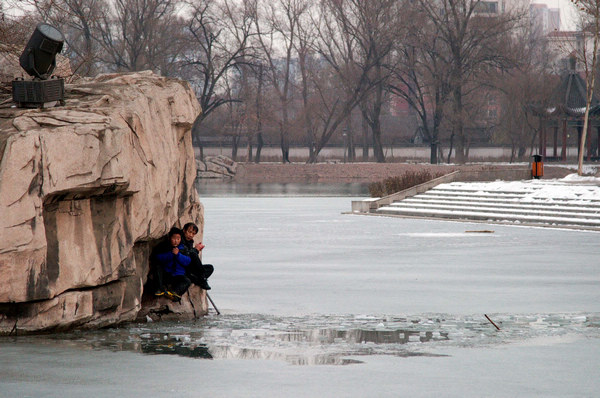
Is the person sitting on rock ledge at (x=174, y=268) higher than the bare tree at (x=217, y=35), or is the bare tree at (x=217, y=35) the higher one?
the bare tree at (x=217, y=35)

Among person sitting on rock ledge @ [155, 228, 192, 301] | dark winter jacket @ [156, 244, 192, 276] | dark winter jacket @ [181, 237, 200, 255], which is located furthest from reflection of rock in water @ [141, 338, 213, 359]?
dark winter jacket @ [181, 237, 200, 255]

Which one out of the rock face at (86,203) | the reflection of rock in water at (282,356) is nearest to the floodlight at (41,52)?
the rock face at (86,203)

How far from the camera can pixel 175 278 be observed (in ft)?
35.9

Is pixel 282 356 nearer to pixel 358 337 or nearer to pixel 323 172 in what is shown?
pixel 358 337

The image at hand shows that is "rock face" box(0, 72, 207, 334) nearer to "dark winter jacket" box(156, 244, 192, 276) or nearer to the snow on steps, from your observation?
"dark winter jacket" box(156, 244, 192, 276)

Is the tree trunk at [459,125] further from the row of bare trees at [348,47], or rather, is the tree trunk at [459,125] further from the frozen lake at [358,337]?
the frozen lake at [358,337]

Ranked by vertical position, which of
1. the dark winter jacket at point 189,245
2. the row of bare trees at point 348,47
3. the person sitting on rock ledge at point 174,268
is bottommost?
the person sitting on rock ledge at point 174,268

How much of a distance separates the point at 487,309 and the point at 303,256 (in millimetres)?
6735

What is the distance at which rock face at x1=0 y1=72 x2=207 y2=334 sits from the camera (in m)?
8.82

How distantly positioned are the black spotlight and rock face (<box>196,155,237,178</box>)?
57.2m

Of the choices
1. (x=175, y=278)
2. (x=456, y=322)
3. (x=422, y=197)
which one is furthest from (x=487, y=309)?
(x=422, y=197)

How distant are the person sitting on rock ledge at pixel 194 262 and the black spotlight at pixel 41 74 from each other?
2172mm

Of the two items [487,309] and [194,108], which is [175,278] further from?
[487,309]

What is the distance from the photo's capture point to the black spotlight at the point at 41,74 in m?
9.83
